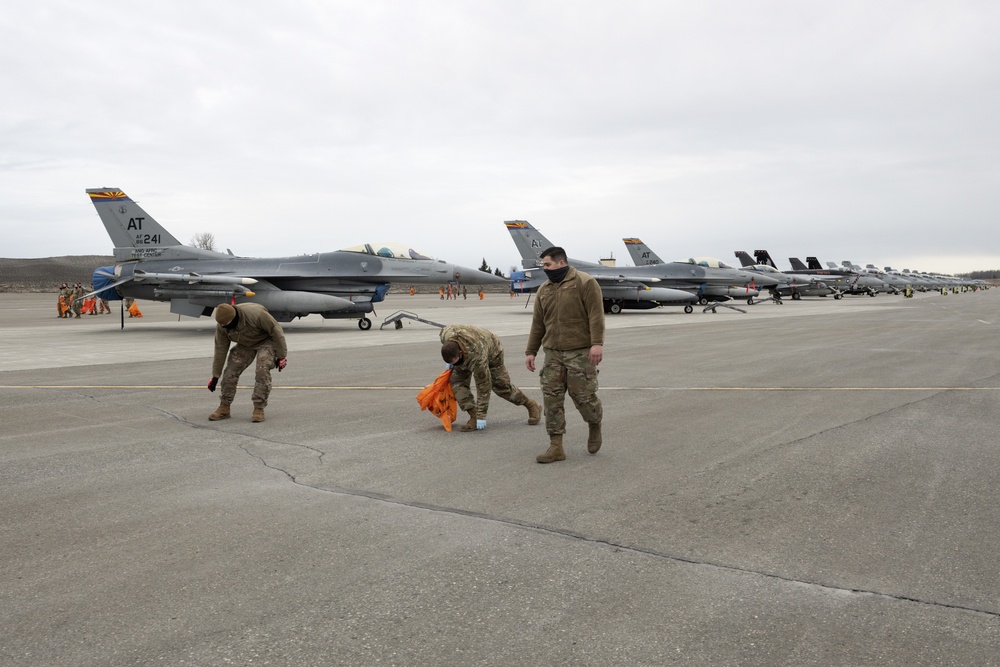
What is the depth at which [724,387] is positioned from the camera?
34.6ft

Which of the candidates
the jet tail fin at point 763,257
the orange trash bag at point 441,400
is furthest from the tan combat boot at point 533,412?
the jet tail fin at point 763,257

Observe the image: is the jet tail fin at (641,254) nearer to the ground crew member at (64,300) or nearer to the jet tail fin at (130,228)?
the jet tail fin at (130,228)

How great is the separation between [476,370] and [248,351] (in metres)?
2.94

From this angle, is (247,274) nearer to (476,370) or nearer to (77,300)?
(77,300)

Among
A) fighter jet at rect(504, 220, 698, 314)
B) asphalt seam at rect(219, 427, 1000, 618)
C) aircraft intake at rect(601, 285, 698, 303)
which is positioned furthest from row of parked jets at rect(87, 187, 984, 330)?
asphalt seam at rect(219, 427, 1000, 618)

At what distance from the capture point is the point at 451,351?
23.8ft

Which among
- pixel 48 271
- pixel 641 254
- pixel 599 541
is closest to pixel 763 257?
pixel 641 254

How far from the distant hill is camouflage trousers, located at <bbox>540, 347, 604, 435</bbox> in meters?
89.6

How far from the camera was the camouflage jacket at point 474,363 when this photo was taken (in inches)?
293

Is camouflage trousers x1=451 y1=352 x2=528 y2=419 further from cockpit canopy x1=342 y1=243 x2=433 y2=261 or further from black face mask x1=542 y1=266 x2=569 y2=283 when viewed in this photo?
cockpit canopy x1=342 y1=243 x2=433 y2=261

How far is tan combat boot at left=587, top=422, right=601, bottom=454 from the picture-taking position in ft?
21.2

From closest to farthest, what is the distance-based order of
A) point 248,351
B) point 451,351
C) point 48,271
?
1. point 451,351
2. point 248,351
3. point 48,271

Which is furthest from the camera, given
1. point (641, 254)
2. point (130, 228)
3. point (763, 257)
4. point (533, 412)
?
point (763, 257)

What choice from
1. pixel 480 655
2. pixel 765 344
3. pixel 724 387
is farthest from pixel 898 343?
pixel 480 655
